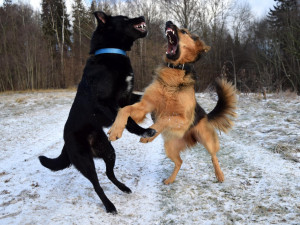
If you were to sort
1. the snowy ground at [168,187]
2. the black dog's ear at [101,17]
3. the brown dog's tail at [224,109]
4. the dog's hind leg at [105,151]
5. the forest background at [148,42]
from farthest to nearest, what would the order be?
the forest background at [148,42] < the brown dog's tail at [224,109] < the black dog's ear at [101,17] < the dog's hind leg at [105,151] < the snowy ground at [168,187]

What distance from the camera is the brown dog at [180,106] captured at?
3.61 metres

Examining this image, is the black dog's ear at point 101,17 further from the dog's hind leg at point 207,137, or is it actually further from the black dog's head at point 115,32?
the dog's hind leg at point 207,137

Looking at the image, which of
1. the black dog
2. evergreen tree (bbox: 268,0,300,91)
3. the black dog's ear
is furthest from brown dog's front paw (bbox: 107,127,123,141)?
A: evergreen tree (bbox: 268,0,300,91)

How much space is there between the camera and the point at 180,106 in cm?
365

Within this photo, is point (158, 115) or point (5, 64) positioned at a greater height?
point (5, 64)

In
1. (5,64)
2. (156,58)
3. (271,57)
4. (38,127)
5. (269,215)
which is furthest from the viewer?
(271,57)

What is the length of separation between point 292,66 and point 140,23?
32.1 m

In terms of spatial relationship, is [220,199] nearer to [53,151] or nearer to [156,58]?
[53,151]

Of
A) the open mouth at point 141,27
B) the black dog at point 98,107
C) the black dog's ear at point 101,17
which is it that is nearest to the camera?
the black dog at point 98,107

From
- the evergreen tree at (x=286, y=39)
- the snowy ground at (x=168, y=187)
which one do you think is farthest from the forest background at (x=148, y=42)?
the snowy ground at (x=168, y=187)

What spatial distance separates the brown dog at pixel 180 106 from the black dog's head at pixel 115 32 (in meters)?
0.52

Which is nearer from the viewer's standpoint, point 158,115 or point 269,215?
point 269,215

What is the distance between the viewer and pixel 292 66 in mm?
29922

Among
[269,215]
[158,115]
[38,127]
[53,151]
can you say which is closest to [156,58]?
[38,127]
